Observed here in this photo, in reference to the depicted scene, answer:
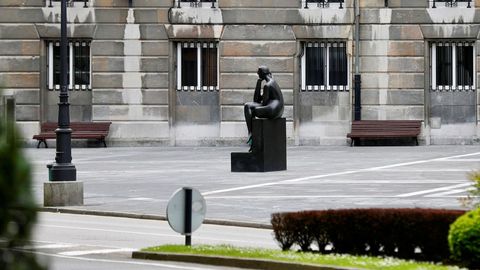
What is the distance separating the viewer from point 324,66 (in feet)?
159

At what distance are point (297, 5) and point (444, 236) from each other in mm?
33454

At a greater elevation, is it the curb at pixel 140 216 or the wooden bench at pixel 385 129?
the wooden bench at pixel 385 129

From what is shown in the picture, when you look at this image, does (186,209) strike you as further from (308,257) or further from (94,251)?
(308,257)

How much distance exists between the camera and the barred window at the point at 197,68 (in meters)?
48.7

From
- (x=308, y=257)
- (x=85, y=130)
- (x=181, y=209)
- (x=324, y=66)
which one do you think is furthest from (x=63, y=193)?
(x=324, y=66)

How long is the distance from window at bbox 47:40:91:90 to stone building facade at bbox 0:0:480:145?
0.22 ft

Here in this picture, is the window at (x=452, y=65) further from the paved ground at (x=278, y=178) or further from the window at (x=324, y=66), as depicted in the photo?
the window at (x=324, y=66)

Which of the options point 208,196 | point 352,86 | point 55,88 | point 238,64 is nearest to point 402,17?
point 352,86

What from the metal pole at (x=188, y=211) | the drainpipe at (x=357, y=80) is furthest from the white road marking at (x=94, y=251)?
the drainpipe at (x=357, y=80)

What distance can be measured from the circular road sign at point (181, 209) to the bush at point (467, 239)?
4.79m

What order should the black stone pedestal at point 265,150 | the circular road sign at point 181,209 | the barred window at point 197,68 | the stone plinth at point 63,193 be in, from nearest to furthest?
the circular road sign at point 181,209 → the stone plinth at point 63,193 → the black stone pedestal at point 265,150 → the barred window at point 197,68

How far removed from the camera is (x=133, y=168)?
126 feet

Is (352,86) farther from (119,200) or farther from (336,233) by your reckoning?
(336,233)

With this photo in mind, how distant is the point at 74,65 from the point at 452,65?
1487cm
